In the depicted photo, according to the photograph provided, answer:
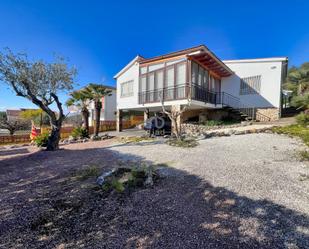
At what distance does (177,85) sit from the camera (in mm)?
13375

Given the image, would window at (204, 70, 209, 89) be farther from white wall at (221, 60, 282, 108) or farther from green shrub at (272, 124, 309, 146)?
green shrub at (272, 124, 309, 146)

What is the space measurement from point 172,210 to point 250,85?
54.4 feet

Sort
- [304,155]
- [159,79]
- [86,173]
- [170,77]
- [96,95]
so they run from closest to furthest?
[86,173]
[304,155]
[170,77]
[159,79]
[96,95]

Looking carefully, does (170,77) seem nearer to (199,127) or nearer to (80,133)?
(199,127)

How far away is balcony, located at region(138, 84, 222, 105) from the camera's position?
12.8 metres

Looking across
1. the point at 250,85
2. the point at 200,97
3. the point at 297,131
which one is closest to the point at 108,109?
the point at 200,97

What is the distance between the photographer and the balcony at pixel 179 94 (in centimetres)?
1282

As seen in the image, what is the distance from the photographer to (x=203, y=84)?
14.5m

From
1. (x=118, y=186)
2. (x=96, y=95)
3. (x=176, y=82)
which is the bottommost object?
(x=118, y=186)

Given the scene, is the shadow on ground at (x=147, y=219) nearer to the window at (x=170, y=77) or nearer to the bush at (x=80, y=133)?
the window at (x=170, y=77)

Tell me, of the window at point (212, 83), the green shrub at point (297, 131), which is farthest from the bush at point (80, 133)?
the green shrub at point (297, 131)

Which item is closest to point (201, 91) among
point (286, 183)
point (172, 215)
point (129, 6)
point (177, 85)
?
point (177, 85)

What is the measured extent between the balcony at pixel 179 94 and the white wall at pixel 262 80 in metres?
2.33

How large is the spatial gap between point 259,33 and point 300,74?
5602 millimetres
